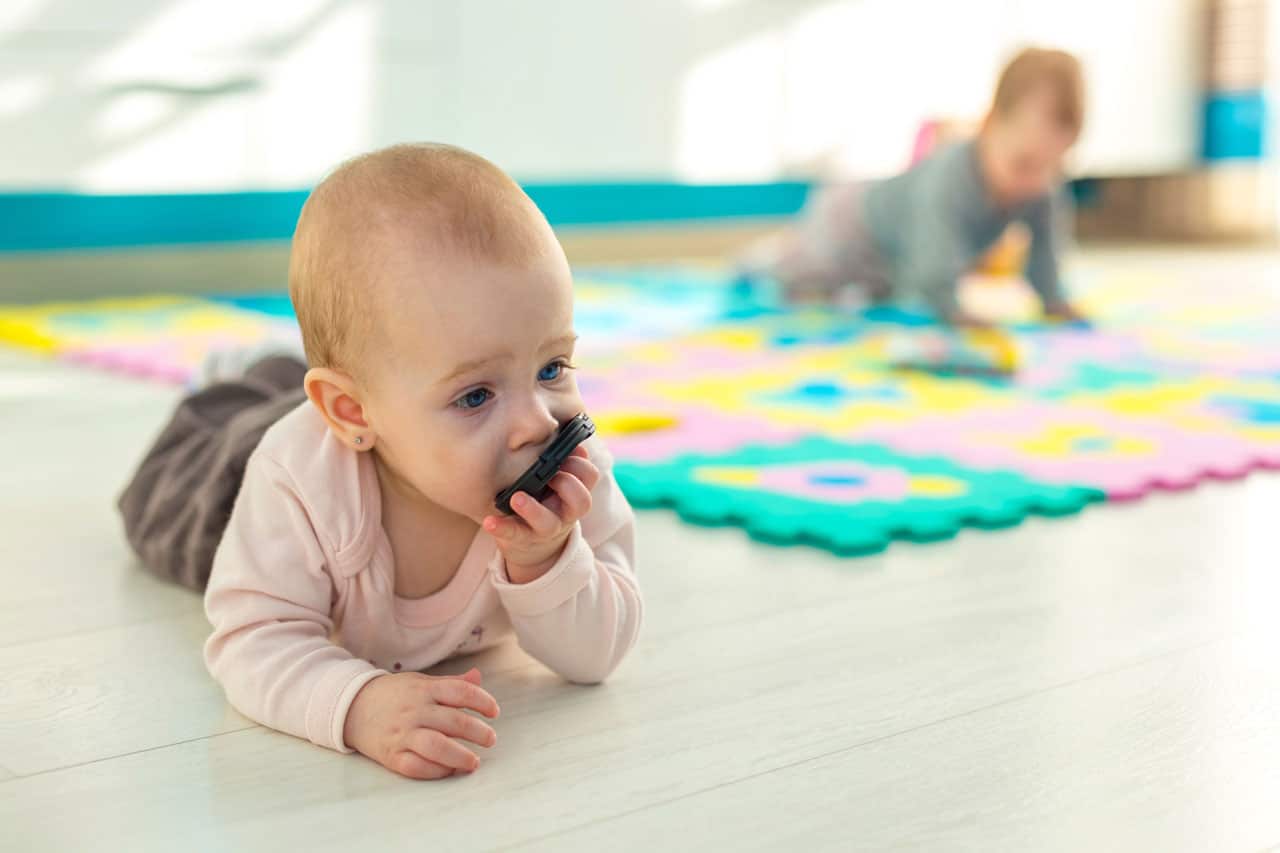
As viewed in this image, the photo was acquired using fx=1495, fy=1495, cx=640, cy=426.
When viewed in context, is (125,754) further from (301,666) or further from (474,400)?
(474,400)

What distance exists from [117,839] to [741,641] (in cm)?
40

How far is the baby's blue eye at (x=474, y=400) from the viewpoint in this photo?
2.55 ft

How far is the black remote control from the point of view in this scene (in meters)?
0.76

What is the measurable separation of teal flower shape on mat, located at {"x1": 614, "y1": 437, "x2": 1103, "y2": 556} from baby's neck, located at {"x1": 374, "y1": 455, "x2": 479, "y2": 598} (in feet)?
1.14

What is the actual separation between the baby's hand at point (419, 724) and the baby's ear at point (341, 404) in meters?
0.13

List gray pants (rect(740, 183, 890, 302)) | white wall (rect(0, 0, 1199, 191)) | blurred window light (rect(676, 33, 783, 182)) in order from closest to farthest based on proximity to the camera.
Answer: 1. white wall (rect(0, 0, 1199, 191))
2. gray pants (rect(740, 183, 890, 302))
3. blurred window light (rect(676, 33, 783, 182))

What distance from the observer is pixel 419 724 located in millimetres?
739

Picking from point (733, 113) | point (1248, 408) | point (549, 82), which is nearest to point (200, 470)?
point (1248, 408)

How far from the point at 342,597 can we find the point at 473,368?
0.17 metres

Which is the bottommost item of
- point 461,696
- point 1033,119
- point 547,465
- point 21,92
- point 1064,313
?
point 1064,313

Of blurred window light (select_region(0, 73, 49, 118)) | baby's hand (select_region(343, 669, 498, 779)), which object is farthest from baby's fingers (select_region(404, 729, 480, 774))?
blurred window light (select_region(0, 73, 49, 118))

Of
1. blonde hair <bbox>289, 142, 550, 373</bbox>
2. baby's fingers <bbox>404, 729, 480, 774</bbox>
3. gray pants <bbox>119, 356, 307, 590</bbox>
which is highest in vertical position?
blonde hair <bbox>289, 142, 550, 373</bbox>

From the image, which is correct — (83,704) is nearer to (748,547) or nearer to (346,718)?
(346,718)

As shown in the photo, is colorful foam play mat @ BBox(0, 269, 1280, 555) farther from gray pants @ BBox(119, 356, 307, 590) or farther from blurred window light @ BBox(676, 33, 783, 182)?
blurred window light @ BBox(676, 33, 783, 182)
